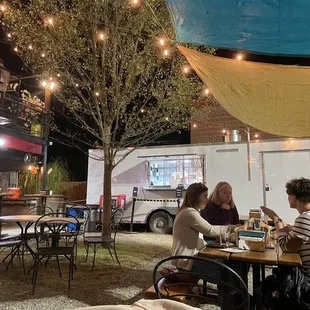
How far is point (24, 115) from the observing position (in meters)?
10.5

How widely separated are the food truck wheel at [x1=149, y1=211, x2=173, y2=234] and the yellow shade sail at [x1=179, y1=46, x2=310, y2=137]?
468cm

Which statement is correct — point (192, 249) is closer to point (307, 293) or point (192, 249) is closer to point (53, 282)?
point (307, 293)

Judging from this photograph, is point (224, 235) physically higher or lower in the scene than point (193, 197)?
lower

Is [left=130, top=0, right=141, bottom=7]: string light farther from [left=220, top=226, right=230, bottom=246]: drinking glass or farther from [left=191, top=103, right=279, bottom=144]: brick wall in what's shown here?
[left=191, top=103, right=279, bottom=144]: brick wall

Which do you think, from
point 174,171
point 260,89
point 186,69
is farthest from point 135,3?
point 174,171

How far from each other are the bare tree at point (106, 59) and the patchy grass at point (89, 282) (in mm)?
1097

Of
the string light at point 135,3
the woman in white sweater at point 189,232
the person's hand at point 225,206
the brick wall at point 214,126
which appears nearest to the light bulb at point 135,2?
the string light at point 135,3

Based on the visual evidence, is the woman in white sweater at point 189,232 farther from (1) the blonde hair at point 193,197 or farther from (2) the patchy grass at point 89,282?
(2) the patchy grass at point 89,282

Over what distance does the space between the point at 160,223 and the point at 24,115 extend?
6026 mm

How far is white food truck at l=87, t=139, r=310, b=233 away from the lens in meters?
7.25

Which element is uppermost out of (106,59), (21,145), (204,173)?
(106,59)

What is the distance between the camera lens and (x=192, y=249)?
9.11 ft

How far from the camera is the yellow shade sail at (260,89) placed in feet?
11.9

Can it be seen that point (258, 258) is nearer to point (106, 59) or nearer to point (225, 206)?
point (225, 206)
